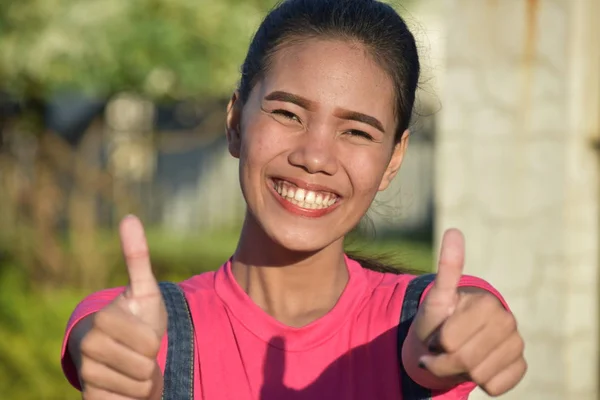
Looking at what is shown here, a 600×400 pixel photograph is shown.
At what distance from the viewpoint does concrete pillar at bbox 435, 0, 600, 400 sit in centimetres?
451

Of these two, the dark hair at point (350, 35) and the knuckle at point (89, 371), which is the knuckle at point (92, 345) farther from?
the dark hair at point (350, 35)

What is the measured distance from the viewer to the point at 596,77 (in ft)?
15.0

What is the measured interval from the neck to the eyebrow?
28 cm

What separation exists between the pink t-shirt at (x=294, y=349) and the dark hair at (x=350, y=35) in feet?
1.44

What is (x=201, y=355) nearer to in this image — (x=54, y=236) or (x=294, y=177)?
(x=294, y=177)

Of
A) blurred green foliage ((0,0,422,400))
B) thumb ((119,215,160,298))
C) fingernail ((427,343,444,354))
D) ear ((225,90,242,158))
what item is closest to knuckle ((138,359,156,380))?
thumb ((119,215,160,298))


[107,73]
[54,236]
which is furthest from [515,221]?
[54,236]

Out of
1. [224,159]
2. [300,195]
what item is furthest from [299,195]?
[224,159]

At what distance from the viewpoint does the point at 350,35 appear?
238cm

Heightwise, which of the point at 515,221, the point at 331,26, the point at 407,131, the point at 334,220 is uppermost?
the point at 331,26

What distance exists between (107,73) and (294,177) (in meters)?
6.20

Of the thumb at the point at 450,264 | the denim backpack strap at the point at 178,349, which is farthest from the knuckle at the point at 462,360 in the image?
the denim backpack strap at the point at 178,349

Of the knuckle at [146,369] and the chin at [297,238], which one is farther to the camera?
the chin at [297,238]

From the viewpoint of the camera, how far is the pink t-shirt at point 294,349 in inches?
86.4
